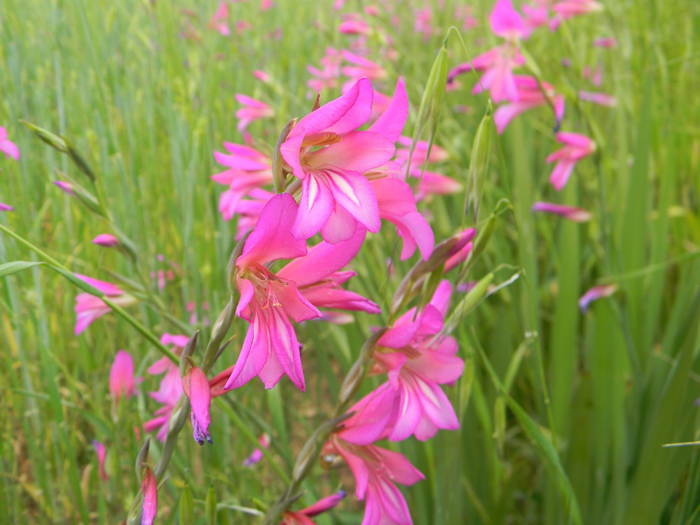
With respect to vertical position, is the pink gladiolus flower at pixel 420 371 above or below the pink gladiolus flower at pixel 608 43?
below

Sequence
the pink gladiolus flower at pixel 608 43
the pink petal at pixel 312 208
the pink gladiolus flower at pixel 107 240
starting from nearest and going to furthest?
1. the pink petal at pixel 312 208
2. the pink gladiolus flower at pixel 107 240
3. the pink gladiolus flower at pixel 608 43

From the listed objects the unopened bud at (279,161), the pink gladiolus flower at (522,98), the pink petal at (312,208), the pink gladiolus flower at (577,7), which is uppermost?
the pink gladiolus flower at (577,7)

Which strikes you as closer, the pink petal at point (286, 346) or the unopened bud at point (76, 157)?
the pink petal at point (286, 346)

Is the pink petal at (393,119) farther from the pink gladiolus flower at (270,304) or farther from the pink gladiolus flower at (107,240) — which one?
the pink gladiolus flower at (107,240)

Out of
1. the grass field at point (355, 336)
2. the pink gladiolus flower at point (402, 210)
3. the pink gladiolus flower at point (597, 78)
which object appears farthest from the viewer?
the pink gladiolus flower at point (597, 78)

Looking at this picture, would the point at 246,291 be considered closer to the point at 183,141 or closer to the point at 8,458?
the point at 183,141

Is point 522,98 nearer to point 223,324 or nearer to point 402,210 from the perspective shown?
point 402,210

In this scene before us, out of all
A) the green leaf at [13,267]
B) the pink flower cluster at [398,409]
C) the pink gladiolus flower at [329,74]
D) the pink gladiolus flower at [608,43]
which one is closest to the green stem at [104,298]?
the green leaf at [13,267]

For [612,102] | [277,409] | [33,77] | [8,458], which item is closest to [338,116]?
[277,409]
